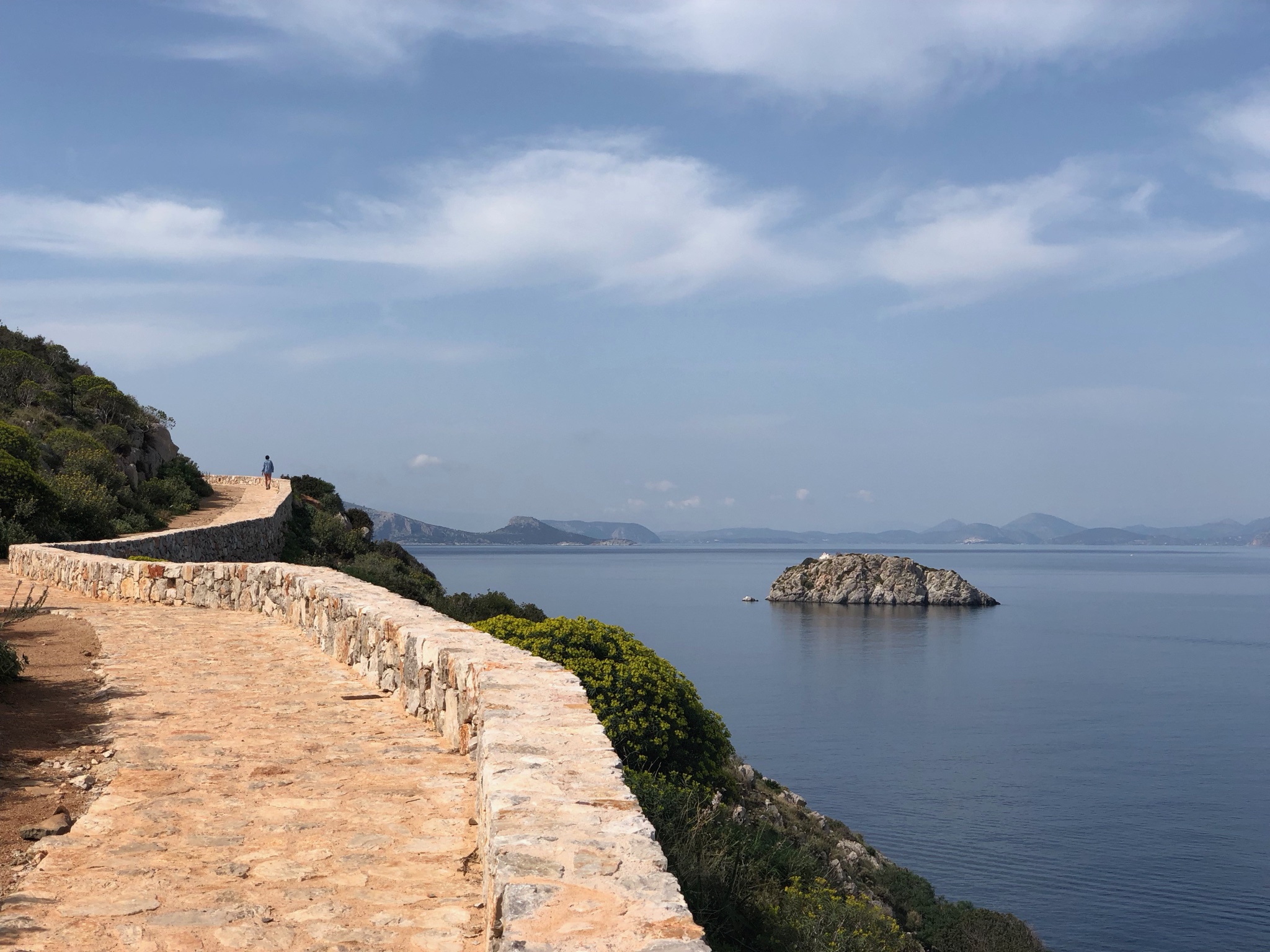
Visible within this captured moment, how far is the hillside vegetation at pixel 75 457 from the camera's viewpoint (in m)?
21.6

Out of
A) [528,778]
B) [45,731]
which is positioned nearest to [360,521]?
[45,731]

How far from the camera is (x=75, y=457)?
91.7ft

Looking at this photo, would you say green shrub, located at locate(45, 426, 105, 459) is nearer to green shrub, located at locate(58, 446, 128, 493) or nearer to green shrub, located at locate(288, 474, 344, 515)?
green shrub, located at locate(58, 446, 128, 493)

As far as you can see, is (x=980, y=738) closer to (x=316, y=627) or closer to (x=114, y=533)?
(x=114, y=533)

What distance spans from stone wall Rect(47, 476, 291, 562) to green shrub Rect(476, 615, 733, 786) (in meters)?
9.88

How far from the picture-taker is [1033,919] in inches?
1250

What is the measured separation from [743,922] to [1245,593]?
157 meters

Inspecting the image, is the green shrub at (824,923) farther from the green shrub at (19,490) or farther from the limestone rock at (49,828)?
the green shrub at (19,490)

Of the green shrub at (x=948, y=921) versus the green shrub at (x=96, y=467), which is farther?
the green shrub at (x=96, y=467)

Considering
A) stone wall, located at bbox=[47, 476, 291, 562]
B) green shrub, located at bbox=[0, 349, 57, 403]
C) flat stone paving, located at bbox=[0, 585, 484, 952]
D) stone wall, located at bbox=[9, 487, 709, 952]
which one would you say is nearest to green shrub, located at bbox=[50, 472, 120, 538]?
stone wall, located at bbox=[47, 476, 291, 562]

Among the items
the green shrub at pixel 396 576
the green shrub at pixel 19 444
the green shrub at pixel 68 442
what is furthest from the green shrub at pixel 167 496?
the green shrub at pixel 396 576

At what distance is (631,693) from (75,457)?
23.5 metres

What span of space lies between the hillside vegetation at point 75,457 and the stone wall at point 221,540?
5.48 ft

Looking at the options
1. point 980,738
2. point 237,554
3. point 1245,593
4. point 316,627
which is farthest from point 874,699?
point 1245,593
